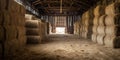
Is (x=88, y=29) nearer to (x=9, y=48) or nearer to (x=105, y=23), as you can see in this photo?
(x=105, y=23)

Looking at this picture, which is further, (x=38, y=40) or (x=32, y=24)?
(x=32, y=24)

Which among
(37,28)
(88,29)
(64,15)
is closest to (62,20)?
(64,15)

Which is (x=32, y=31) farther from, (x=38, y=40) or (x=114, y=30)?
(x=114, y=30)

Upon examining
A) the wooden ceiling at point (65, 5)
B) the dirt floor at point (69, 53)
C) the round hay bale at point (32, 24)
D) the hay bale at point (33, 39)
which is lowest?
the dirt floor at point (69, 53)

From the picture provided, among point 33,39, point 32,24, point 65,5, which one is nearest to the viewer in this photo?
point 33,39

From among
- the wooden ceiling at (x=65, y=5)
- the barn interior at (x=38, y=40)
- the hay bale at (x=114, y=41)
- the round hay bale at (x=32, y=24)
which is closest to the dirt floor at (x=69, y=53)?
the barn interior at (x=38, y=40)

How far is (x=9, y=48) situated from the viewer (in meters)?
4.31

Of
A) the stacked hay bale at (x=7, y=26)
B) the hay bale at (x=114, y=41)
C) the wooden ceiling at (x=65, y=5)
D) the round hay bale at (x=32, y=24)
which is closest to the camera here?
the stacked hay bale at (x=7, y=26)

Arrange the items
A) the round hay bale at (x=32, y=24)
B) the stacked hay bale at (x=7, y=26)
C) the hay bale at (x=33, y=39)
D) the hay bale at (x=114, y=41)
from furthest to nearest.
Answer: the round hay bale at (x=32, y=24) < the hay bale at (x=33, y=39) < the hay bale at (x=114, y=41) < the stacked hay bale at (x=7, y=26)

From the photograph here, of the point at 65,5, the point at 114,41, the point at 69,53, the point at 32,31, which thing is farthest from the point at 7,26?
the point at 65,5

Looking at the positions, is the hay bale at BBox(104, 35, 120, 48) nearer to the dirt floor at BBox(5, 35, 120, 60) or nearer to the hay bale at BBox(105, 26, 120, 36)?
the hay bale at BBox(105, 26, 120, 36)

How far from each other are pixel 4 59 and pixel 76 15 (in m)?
19.1

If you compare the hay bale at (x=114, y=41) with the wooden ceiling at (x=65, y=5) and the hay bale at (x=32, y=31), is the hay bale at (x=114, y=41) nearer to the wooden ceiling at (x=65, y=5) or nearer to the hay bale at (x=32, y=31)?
the hay bale at (x=32, y=31)

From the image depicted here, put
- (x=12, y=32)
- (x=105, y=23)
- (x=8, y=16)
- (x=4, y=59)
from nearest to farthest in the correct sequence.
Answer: (x=4, y=59) → (x=8, y=16) → (x=12, y=32) → (x=105, y=23)
